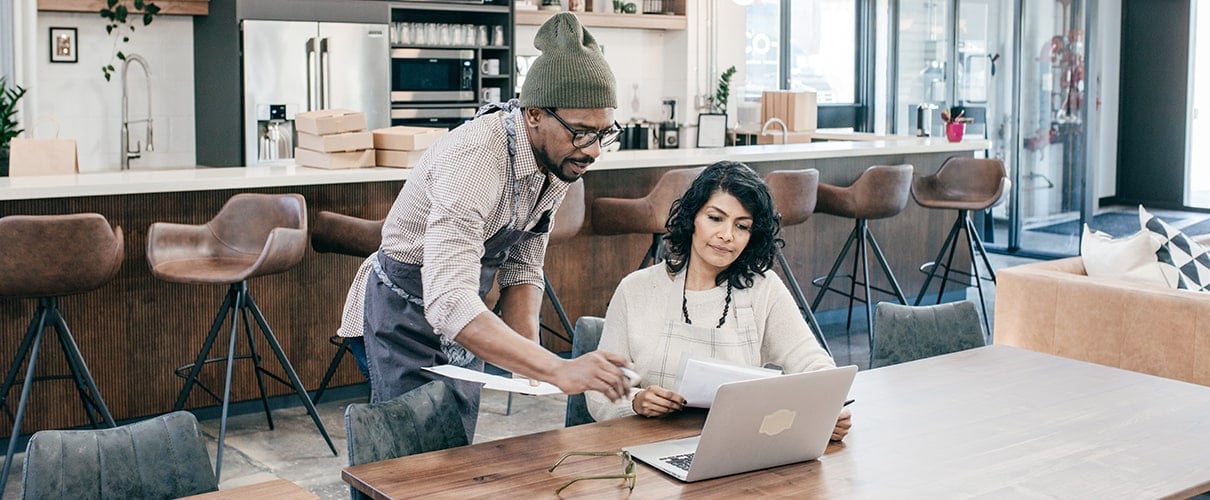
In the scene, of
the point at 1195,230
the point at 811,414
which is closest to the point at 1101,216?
the point at 1195,230

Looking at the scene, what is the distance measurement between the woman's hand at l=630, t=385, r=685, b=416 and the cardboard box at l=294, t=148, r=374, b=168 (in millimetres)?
2703

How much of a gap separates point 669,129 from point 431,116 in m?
2.32

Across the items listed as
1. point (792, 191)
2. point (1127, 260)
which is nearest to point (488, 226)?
point (1127, 260)

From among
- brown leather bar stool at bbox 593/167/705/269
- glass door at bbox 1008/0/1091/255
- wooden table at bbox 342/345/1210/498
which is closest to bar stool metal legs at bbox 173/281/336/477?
brown leather bar stool at bbox 593/167/705/269

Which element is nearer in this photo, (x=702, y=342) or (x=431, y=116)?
(x=702, y=342)

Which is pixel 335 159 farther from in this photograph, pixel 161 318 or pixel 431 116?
pixel 431 116

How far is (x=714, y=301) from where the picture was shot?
2.89 metres

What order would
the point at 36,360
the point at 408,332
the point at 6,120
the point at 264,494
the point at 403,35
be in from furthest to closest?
the point at 403,35 → the point at 6,120 → the point at 36,360 → the point at 408,332 → the point at 264,494

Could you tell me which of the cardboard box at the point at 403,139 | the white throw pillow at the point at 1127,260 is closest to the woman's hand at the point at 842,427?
the white throw pillow at the point at 1127,260

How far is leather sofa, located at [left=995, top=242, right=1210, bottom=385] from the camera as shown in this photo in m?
4.07

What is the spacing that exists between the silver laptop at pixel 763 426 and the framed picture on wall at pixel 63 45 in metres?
5.80

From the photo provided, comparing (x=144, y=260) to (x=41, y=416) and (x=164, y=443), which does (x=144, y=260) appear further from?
(x=164, y=443)

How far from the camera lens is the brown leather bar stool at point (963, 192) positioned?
688cm

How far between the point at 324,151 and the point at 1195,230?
8491 mm
